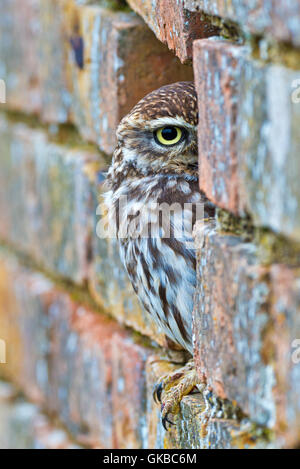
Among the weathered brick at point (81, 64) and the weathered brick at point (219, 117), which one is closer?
the weathered brick at point (219, 117)

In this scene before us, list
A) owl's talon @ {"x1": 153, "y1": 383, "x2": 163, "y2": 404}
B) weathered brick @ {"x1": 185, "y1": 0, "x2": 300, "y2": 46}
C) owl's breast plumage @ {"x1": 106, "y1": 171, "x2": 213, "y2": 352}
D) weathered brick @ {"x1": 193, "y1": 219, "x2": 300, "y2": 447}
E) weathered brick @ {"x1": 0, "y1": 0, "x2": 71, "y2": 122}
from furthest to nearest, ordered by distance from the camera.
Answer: weathered brick @ {"x1": 0, "y1": 0, "x2": 71, "y2": 122} → owl's talon @ {"x1": 153, "y1": 383, "x2": 163, "y2": 404} → owl's breast plumage @ {"x1": 106, "y1": 171, "x2": 213, "y2": 352} → weathered brick @ {"x1": 193, "y1": 219, "x2": 300, "y2": 447} → weathered brick @ {"x1": 185, "y1": 0, "x2": 300, "y2": 46}

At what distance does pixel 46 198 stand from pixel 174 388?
1302 millimetres

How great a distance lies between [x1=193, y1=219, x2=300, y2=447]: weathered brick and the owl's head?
0.42m

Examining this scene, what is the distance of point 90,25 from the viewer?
2.45 metres

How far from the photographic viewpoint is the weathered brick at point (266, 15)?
107 cm

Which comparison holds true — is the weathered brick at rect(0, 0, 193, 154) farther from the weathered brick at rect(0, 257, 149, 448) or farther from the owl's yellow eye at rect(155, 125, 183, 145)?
the weathered brick at rect(0, 257, 149, 448)

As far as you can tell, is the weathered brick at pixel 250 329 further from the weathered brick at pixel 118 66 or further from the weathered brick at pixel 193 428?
the weathered brick at pixel 118 66

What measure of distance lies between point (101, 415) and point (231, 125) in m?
1.56

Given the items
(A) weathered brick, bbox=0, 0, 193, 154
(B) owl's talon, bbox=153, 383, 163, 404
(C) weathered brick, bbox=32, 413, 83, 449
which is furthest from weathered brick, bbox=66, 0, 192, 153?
(C) weathered brick, bbox=32, 413, 83, 449

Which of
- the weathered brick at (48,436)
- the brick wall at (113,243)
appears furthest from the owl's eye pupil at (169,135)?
the weathered brick at (48,436)

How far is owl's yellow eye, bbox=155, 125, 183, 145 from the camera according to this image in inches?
75.0

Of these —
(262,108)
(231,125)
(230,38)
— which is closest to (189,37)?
(230,38)

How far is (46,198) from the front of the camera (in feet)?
10.00
